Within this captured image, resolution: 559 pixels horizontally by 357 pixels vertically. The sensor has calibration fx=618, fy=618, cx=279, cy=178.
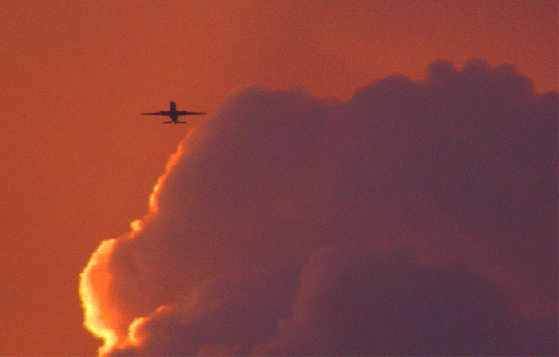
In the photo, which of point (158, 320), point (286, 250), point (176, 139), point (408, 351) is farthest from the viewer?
point (176, 139)

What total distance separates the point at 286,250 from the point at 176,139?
6952 millimetres

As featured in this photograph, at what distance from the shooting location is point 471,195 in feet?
72.5

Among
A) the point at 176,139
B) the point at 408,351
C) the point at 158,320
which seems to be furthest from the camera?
the point at 176,139

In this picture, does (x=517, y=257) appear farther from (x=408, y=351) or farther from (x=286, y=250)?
(x=286, y=250)

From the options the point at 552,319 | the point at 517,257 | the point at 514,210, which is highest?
the point at 514,210

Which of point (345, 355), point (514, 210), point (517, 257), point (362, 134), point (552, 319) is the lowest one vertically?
point (345, 355)

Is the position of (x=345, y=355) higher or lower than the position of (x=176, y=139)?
lower

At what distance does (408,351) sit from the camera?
19562 mm

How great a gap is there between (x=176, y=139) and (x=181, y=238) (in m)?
4.64

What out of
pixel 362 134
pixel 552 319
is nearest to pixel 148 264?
pixel 362 134

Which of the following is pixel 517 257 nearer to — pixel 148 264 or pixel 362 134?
pixel 362 134

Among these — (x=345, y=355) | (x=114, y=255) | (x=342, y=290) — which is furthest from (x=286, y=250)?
(x=114, y=255)

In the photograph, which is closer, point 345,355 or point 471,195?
point 345,355

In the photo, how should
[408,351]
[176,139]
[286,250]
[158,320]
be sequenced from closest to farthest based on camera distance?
[408,351] → [158,320] → [286,250] → [176,139]
